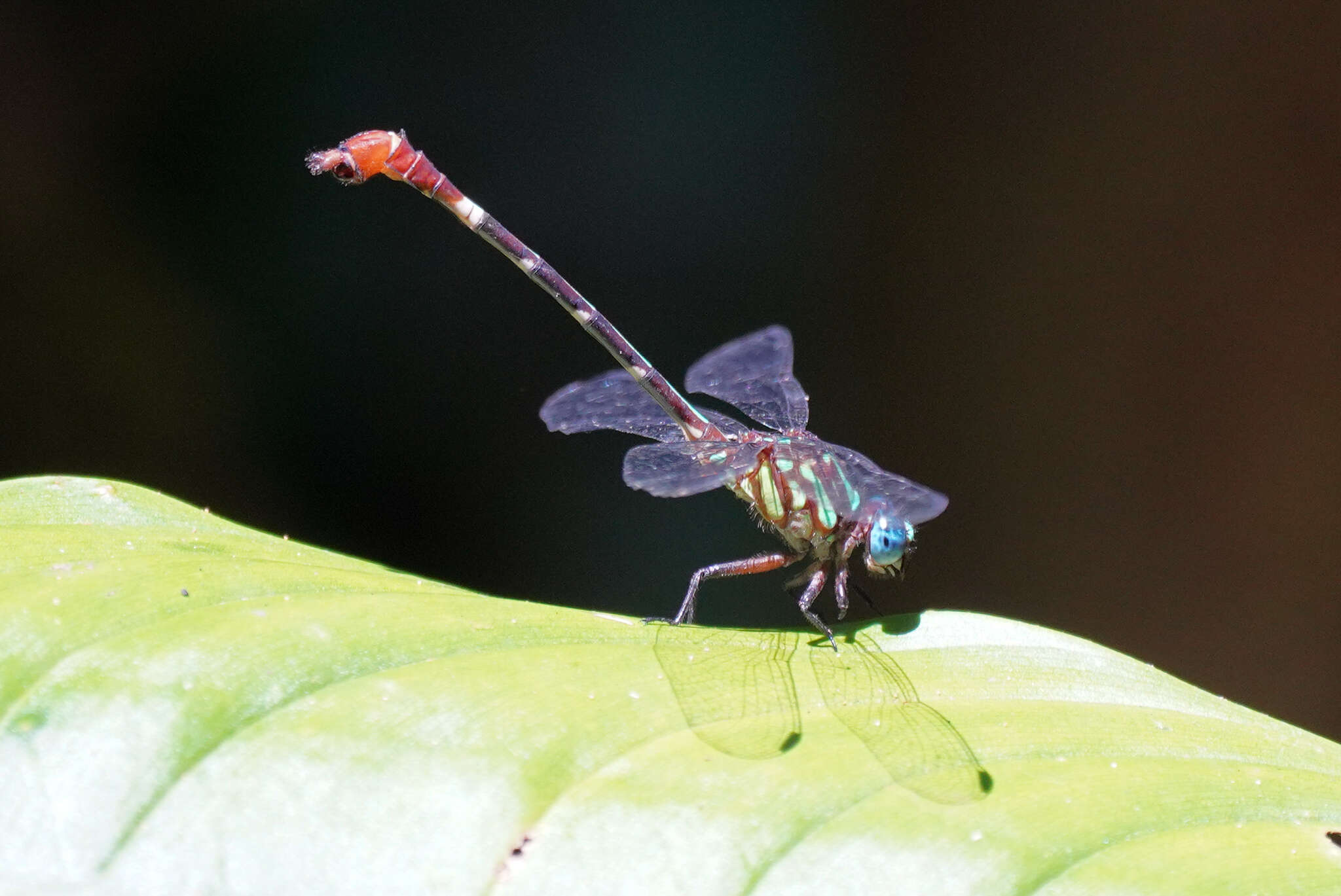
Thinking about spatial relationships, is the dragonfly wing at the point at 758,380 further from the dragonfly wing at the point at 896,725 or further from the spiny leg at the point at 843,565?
the dragonfly wing at the point at 896,725

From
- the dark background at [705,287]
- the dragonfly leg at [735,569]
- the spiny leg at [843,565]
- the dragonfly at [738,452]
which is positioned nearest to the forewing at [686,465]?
the dragonfly at [738,452]

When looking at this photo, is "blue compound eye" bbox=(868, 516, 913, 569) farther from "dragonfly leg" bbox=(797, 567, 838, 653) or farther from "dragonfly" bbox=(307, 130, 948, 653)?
"dragonfly leg" bbox=(797, 567, 838, 653)

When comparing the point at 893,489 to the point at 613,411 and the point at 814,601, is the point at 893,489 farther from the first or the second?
the point at 613,411

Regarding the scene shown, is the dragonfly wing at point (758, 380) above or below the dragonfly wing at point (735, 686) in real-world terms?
above

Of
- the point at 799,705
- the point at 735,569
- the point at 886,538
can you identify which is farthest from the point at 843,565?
the point at 799,705

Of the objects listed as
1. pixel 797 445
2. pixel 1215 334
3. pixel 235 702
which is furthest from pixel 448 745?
pixel 1215 334

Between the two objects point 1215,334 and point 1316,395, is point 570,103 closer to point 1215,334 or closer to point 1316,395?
point 1215,334

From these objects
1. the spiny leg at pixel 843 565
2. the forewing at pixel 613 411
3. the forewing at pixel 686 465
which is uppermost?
the forewing at pixel 613 411
